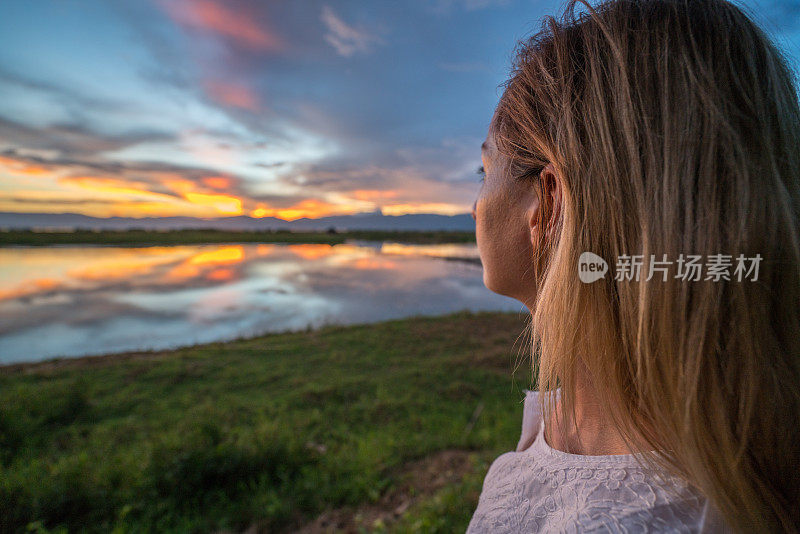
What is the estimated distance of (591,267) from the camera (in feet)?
2.80

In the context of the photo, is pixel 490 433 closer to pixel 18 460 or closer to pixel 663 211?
pixel 663 211

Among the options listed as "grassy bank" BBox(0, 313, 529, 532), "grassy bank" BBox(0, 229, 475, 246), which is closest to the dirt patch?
"grassy bank" BBox(0, 313, 529, 532)

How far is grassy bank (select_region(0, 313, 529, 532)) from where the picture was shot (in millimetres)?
3270

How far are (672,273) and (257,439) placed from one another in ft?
16.1

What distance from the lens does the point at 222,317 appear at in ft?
56.3

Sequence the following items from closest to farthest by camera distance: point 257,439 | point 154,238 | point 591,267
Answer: point 591,267, point 257,439, point 154,238

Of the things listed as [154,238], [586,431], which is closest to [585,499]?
[586,431]

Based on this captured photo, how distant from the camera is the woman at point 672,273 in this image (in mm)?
707

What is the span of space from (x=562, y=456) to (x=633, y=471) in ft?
0.66

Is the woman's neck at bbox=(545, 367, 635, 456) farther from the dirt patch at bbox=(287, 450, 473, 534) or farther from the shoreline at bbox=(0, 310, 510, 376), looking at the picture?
the shoreline at bbox=(0, 310, 510, 376)

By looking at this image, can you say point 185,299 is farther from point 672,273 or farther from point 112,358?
point 672,273

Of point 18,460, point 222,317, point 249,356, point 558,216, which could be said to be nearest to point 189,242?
point 222,317

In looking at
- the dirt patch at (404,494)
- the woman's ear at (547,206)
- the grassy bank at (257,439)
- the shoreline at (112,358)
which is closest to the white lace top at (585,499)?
the woman's ear at (547,206)

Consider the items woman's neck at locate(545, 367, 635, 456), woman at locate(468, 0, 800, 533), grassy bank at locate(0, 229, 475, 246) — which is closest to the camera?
woman at locate(468, 0, 800, 533)
